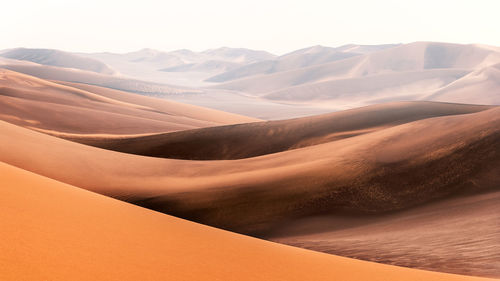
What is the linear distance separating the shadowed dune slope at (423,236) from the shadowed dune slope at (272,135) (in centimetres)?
946

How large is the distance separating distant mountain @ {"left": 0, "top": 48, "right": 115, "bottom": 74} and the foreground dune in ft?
558

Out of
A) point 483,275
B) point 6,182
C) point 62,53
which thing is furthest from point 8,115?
point 62,53

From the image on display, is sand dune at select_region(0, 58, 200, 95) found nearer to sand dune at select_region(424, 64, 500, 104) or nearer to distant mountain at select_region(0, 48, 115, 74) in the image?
sand dune at select_region(424, 64, 500, 104)

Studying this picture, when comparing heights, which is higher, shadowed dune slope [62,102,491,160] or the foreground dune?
the foreground dune

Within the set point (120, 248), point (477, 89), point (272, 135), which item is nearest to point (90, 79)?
point (477, 89)

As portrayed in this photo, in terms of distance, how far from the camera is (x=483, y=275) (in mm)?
3963

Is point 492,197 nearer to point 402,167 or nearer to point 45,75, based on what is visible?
point 402,167

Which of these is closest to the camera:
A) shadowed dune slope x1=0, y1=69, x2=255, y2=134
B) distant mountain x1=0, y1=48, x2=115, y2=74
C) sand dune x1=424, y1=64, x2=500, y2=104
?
shadowed dune slope x1=0, y1=69, x2=255, y2=134

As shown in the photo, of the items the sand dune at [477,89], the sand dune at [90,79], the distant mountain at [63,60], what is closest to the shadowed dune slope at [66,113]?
the sand dune at [90,79]

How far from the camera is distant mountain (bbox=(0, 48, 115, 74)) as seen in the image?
555ft

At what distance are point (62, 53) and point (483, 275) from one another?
19170 centimetres

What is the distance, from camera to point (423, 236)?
569cm

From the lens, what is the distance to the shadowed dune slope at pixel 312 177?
7.94 metres

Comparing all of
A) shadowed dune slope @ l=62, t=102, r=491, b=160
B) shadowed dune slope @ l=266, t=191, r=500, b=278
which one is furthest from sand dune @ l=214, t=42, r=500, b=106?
shadowed dune slope @ l=266, t=191, r=500, b=278
